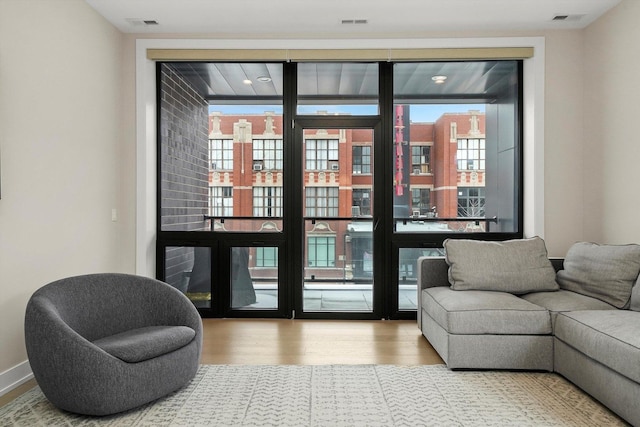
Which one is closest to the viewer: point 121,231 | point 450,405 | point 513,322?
point 450,405

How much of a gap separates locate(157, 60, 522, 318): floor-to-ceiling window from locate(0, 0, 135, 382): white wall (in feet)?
2.04

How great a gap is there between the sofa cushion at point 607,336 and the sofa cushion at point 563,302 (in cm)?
9

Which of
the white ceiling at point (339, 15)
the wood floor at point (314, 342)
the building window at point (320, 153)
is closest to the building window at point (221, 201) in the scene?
the building window at point (320, 153)

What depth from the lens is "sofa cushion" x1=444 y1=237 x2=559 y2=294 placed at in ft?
11.6

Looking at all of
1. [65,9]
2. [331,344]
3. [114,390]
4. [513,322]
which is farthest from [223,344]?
[65,9]

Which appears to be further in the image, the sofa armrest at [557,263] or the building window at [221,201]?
the building window at [221,201]

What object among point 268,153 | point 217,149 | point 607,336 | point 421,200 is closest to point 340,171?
point 268,153

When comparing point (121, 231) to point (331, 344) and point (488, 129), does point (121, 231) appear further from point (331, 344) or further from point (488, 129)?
point (488, 129)

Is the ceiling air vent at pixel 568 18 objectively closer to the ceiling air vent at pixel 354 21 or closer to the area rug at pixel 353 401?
the ceiling air vent at pixel 354 21

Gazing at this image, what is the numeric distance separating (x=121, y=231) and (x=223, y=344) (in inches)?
59.6

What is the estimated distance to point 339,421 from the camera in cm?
236

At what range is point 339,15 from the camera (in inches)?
154

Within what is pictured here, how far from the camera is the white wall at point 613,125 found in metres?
3.58

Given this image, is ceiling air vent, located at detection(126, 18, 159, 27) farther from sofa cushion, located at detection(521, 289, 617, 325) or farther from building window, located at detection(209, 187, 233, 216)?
sofa cushion, located at detection(521, 289, 617, 325)
